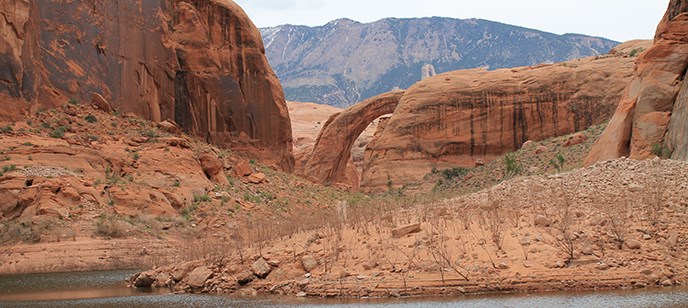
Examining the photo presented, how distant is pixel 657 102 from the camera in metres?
30.1

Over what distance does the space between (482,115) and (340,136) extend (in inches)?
471

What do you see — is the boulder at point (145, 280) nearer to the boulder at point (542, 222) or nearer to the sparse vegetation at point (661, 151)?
the boulder at point (542, 222)

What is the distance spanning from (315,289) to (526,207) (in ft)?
16.6

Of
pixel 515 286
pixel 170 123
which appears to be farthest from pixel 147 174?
pixel 515 286

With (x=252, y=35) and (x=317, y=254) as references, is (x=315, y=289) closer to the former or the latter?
(x=317, y=254)

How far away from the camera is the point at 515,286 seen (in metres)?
18.3

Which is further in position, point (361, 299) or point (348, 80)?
point (348, 80)

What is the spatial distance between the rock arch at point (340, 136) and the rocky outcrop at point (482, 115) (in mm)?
6379

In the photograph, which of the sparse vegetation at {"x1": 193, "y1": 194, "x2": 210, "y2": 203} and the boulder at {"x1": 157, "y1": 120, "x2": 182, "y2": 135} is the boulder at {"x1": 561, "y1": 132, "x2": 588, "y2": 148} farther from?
the boulder at {"x1": 157, "y1": 120, "x2": 182, "y2": 135}

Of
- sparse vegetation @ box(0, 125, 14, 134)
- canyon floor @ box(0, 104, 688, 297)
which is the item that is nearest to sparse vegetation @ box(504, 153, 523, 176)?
canyon floor @ box(0, 104, 688, 297)

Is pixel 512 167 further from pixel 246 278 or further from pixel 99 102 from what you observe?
pixel 246 278

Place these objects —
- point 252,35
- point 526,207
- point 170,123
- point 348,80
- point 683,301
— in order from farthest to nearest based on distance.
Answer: point 348,80 → point 252,35 → point 170,123 → point 526,207 → point 683,301

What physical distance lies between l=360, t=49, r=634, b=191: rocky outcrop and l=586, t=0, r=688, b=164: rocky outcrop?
17146mm

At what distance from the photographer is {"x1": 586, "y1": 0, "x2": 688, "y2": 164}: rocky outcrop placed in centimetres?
2891
